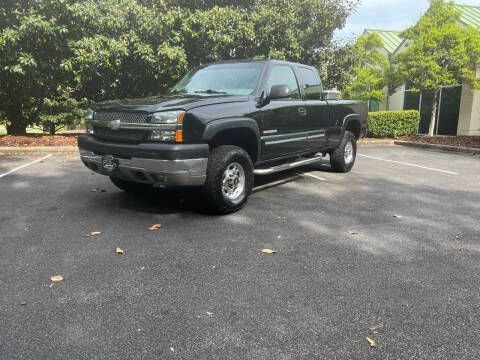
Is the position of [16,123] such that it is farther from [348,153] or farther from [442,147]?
[442,147]

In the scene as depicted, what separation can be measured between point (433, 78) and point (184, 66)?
10.9m

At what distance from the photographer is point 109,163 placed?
14.7 feet

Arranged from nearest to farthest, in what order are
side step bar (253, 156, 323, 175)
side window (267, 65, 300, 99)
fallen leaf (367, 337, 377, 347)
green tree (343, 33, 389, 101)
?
fallen leaf (367, 337, 377, 347) → side step bar (253, 156, 323, 175) → side window (267, 65, 300, 99) → green tree (343, 33, 389, 101)

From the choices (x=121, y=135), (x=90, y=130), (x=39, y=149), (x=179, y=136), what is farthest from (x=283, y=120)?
(x=39, y=149)

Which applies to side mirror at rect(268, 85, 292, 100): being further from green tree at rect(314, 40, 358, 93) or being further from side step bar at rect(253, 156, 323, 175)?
green tree at rect(314, 40, 358, 93)

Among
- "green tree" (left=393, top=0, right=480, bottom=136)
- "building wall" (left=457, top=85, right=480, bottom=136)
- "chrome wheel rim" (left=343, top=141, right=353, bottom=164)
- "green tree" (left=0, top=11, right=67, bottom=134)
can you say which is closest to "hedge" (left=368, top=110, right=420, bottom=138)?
"green tree" (left=393, top=0, right=480, bottom=136)

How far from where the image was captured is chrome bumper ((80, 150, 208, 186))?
410 centimetres

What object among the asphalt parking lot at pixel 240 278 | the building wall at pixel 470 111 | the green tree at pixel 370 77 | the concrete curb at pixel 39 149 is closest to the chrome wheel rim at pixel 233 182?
the asphalt parking lot at pixel 240 278

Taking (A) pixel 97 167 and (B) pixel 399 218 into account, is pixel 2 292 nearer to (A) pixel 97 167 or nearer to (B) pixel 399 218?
(A) pixel 97 167

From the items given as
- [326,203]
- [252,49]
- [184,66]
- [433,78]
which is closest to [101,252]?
[326,203]

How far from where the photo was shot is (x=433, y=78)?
632 inches

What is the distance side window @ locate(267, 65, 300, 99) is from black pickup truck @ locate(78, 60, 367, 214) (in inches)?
0.7

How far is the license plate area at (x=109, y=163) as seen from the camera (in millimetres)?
4441

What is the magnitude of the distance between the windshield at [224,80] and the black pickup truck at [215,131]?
0.02 meters
